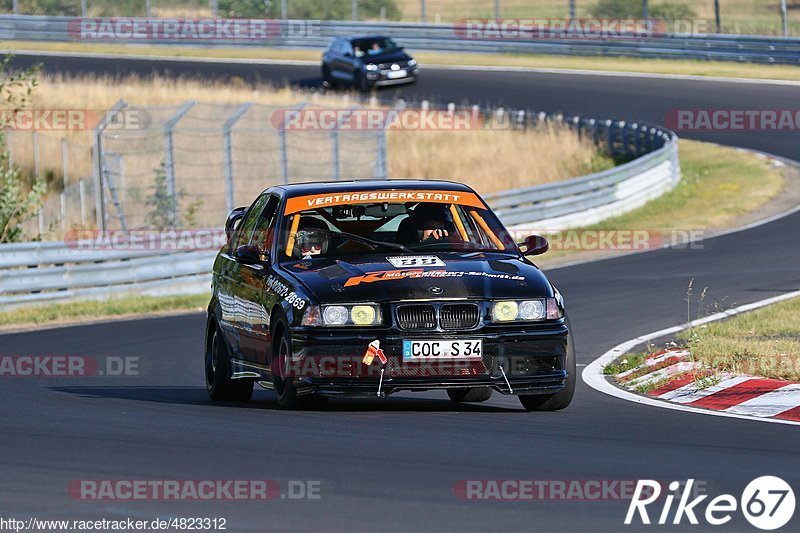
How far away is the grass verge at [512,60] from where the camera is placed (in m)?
42.3

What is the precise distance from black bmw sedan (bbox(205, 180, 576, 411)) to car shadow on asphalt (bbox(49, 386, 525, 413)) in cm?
24

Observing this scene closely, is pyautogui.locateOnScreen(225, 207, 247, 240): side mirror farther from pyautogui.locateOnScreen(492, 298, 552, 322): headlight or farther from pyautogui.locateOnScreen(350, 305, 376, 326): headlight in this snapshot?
pyautogui.locateOnScreen(492, 298, 552, 322): headlight

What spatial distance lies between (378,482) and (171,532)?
3.93 ft

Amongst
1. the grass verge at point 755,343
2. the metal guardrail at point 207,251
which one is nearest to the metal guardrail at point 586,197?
the metal guardrail at point 207,251

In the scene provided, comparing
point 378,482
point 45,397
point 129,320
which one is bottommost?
point 129,320

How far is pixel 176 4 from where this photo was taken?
55.8 m

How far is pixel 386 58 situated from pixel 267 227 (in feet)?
113

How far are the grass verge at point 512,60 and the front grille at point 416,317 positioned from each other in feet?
108

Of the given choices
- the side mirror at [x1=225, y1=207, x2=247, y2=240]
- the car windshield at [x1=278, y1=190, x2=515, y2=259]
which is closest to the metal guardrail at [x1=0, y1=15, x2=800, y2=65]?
the side mirror at [x1=225, y1=207, x2=247, y2=240]

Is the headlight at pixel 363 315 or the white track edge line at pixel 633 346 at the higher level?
the headlight at pixel 363 315

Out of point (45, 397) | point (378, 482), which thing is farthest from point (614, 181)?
point (378, 482)

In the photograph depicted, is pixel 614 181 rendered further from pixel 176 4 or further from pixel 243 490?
pixel 176 4

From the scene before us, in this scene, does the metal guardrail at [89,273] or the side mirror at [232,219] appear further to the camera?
the metal guardrail at [89,273]

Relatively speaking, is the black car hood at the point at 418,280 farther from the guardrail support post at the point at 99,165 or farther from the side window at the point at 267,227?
the guardrail support post at the point at 99,165
